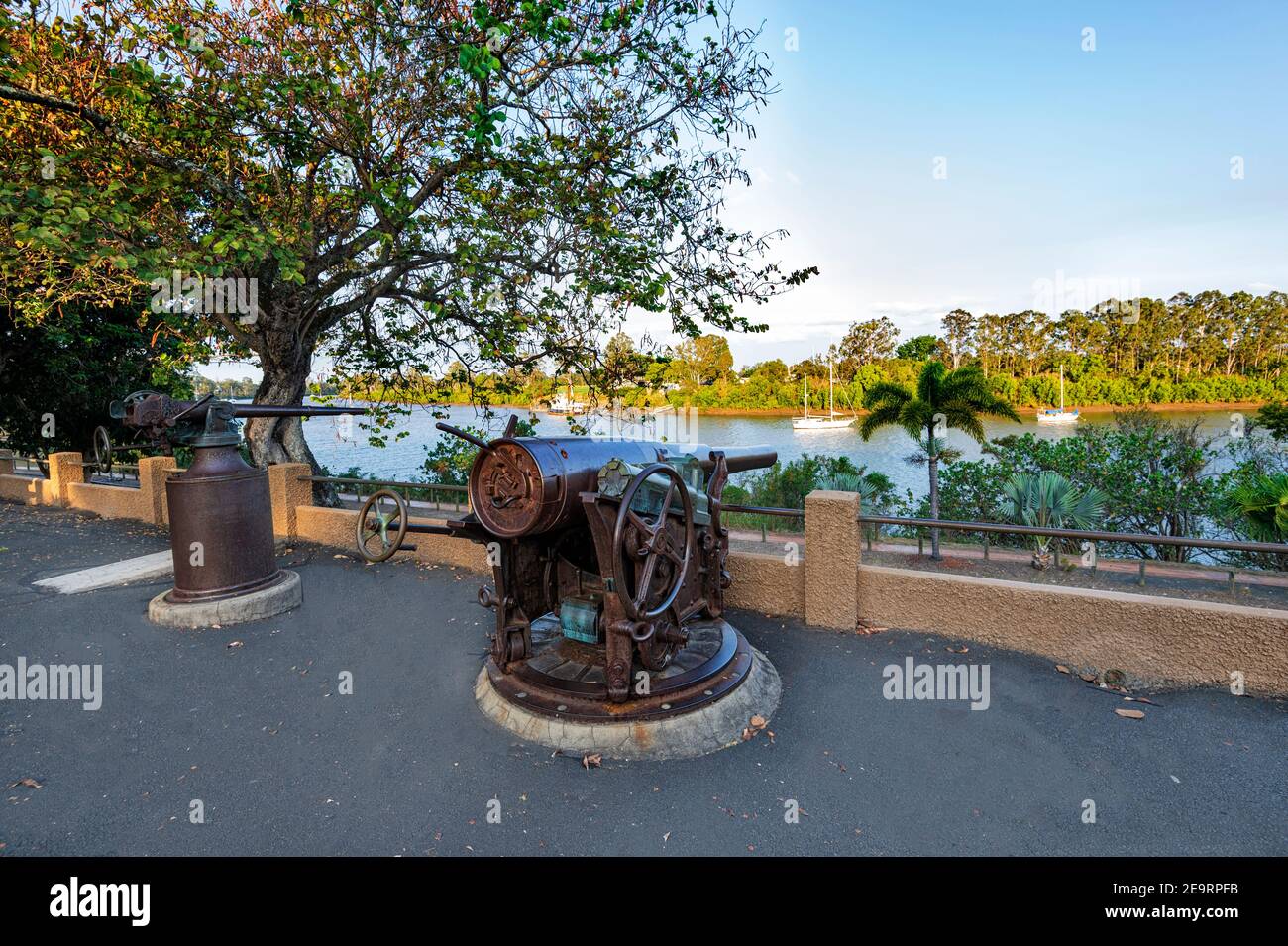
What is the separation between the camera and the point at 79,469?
12.4 m

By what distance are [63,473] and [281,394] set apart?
20.1 ft

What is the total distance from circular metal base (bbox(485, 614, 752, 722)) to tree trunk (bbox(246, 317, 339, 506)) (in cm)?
787

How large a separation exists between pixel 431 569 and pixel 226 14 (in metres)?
7.66

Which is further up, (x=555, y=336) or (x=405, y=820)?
(x=555, y=336)

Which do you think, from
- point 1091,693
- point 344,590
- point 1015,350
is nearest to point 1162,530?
point 1091,693

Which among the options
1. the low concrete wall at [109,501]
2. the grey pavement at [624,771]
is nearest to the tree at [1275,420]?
the grey pavement at [624,771]

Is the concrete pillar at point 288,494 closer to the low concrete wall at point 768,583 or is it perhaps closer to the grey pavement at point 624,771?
the grey pavement at point 624,771

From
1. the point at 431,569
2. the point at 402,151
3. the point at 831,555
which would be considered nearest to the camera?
the point at 831,555

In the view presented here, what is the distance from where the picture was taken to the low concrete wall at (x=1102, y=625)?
3986 millimetres

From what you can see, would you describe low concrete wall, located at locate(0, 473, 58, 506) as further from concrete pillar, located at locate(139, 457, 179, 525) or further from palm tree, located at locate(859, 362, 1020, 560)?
palm tree, located at locate(859, 362, 1020, 560)

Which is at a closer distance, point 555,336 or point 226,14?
point 226,14

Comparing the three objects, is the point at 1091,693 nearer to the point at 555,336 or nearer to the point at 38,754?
the point at 38,754

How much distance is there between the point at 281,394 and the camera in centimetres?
1045

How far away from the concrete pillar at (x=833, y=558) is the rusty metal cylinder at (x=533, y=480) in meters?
2.05
